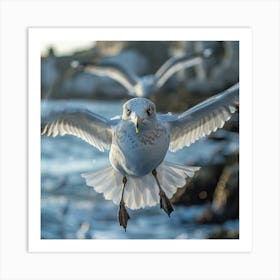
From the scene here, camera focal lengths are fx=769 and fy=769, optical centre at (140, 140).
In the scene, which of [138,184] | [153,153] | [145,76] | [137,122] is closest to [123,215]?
[138,184]

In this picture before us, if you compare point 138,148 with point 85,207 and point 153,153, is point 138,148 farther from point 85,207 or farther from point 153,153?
point 85,207

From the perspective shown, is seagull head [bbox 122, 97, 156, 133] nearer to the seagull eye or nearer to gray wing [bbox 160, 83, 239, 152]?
the seagull eye

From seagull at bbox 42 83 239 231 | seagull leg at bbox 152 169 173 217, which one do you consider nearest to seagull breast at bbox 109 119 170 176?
seagull at bbox 42 83 239 231

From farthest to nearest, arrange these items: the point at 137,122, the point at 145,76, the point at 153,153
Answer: the point at 145,76 → the point at 153,153 → the point at 137,122

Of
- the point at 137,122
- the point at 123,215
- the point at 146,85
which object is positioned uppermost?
the point at 146,85

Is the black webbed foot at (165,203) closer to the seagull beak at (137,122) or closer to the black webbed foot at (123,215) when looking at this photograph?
the black webbed foot at (123,215)
